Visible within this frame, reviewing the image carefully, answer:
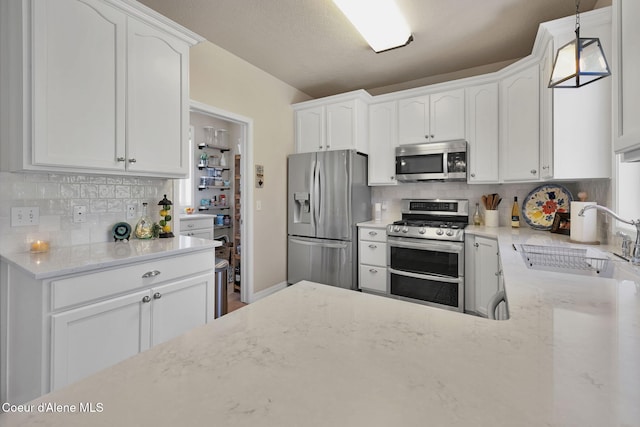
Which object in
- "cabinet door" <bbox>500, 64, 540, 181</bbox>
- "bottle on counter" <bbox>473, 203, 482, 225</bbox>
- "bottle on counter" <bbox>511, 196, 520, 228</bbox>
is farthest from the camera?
"bottle on counter" <bbox>473, 203, 482, 225</bbox>

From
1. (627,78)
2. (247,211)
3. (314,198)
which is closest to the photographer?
(627,78)

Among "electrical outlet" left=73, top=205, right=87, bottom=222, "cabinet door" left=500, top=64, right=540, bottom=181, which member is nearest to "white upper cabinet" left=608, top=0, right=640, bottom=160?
"cabinet door" left=500, top=64, right=540, bottom=181

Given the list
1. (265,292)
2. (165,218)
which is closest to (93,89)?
(165,218)

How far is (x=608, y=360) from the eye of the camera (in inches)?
22.5

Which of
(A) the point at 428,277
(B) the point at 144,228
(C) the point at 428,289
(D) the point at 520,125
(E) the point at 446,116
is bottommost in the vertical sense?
(C) the point at 428,289

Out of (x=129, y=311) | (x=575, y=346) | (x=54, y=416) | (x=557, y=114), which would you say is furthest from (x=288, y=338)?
(x=557, y=114)

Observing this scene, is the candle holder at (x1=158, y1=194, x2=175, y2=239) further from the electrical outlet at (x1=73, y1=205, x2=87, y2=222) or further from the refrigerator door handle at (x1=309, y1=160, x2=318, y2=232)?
the refrigerator door handle at (x1=309, y1=160, x2=318, y2=232)

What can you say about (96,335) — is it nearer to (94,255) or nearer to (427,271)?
(94,255)

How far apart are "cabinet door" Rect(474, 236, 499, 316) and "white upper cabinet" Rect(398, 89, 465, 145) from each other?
3.82ft

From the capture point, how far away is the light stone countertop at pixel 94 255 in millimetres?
1327

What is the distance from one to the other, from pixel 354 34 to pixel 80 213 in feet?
8.27

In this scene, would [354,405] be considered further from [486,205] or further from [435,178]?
[486,205]

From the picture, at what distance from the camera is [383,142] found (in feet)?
11.4

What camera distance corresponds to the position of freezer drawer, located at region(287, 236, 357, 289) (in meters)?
3.28
